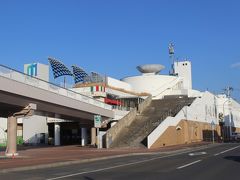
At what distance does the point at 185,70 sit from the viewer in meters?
107

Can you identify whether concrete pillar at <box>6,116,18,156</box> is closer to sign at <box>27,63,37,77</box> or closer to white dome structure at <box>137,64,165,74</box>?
sign at <box>27,63,37,77</box>

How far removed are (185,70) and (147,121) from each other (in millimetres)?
52253

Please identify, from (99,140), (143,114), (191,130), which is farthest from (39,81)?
(191,130)

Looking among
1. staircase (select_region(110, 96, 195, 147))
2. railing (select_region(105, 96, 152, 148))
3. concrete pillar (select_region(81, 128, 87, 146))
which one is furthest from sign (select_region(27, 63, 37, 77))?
staircase (select_region(110, 96, 195, 147))

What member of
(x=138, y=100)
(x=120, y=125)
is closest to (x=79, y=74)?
(x=138, y=100)

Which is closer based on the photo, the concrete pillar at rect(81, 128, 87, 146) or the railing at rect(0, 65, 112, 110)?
the railing at rect(0, 65, 112, 110)

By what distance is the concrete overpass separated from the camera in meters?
33.3

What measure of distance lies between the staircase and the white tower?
38246 millimetres

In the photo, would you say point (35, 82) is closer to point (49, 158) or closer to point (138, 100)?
point (49, 158)

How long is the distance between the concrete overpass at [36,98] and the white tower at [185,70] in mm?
58489

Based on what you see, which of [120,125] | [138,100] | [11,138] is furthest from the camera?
[138,100]

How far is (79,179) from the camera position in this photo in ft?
54.5

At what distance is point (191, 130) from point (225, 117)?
5047cm

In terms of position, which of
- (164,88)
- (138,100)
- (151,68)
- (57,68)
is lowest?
(138,100)
